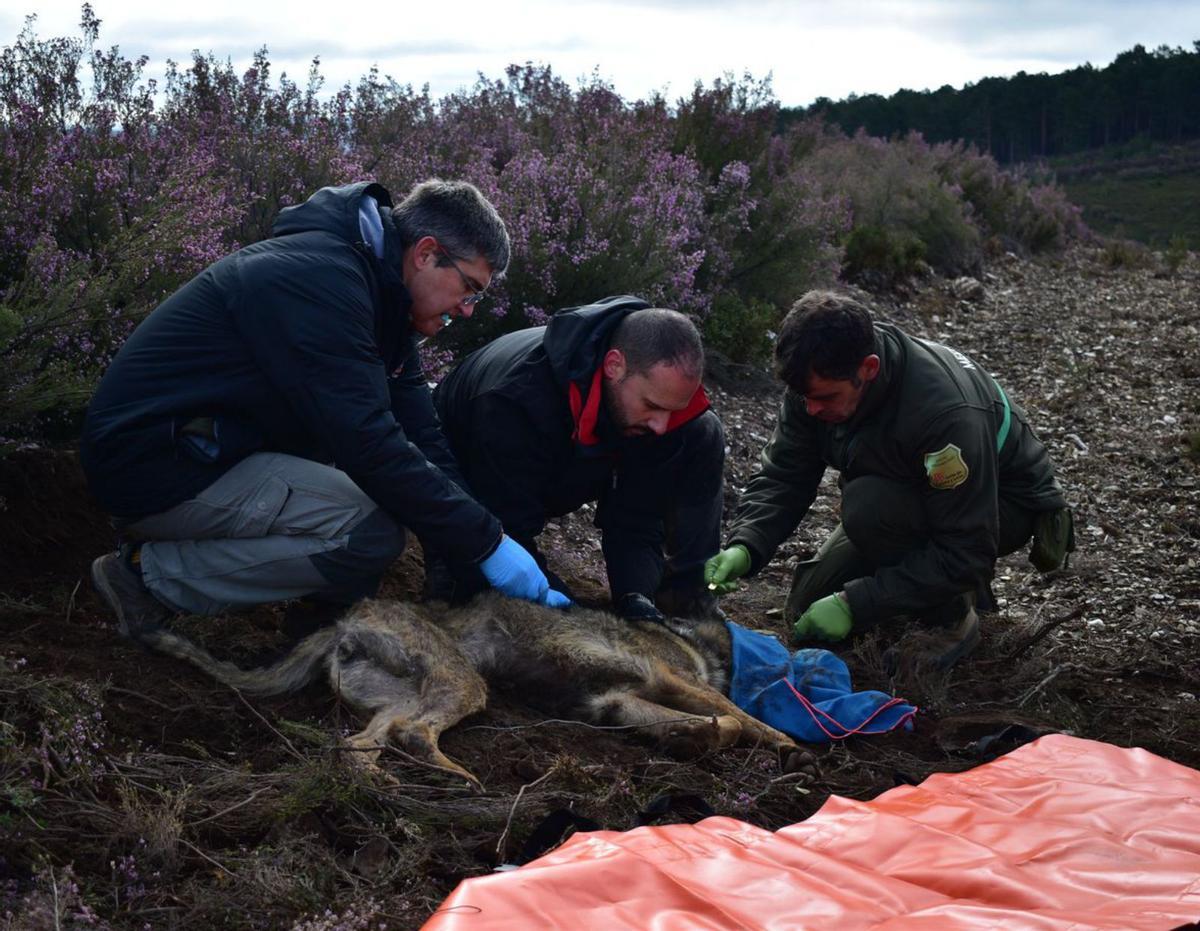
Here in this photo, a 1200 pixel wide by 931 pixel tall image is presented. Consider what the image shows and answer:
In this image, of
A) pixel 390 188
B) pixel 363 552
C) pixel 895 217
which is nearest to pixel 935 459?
pixel 363 552

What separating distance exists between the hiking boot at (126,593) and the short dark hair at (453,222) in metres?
1.53

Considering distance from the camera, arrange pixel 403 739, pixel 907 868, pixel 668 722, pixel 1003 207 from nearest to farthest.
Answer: pixel 907 868, pixel 403 739, pixel 668 722, pixel 1003 207

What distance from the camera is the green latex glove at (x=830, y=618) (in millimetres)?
4988

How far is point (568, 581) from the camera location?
5.55m

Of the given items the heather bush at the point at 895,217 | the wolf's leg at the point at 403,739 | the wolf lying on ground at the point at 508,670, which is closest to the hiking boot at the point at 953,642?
the wolf lying on ground at the point at 508,670

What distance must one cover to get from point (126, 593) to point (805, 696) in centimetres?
248

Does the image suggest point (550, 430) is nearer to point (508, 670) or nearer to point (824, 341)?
point (508, 670)

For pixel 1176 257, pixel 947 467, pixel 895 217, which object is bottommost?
pixel 947 467

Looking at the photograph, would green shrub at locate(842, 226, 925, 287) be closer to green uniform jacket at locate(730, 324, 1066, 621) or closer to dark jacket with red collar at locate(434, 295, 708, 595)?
green uniform jacket at locate(730, 324, 1066, 621)

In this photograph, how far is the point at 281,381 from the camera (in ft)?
12.7

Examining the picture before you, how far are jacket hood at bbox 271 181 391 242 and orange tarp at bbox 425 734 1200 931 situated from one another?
7.51 feet

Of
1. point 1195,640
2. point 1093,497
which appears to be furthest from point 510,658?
point 1093,497

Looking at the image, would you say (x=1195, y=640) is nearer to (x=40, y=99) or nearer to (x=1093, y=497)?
(x=1093, y=497)

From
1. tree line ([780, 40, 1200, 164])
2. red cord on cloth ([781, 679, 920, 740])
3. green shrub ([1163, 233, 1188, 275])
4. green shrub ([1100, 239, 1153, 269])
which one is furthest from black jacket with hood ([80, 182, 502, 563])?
tree line ([780, 40, 1200, 164])
